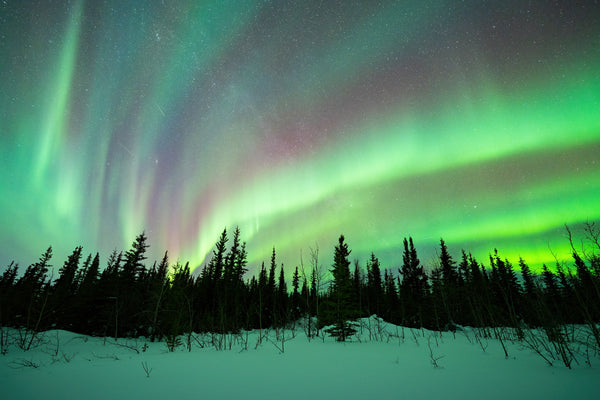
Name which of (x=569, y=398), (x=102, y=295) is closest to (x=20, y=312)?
(x=102, y=295)

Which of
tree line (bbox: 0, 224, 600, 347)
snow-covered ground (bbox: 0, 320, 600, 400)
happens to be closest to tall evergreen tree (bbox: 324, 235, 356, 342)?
tree line (bbox: 0, 224, 600, 347)

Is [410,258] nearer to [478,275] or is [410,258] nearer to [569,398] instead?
[478,275]

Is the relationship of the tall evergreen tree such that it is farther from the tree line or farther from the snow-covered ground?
the snow-covered ground

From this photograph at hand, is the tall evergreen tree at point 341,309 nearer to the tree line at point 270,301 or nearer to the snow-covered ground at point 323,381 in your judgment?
Answer: the tree line at point 270,301

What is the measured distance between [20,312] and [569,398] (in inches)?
2138

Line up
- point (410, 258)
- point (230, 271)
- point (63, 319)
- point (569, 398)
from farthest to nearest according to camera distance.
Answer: point (410, 258)
point (230, 271)
point (63, 319)
point (569, 398)

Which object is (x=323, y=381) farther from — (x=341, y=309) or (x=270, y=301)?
(x=270, y=301)

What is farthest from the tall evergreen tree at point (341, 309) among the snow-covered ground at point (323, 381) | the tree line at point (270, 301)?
the snow-covered ground at point (323, 381)

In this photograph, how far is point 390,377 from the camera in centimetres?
544

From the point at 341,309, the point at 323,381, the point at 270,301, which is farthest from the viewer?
the point at 270,301

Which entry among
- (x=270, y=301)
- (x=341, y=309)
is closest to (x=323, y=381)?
(x=341, y=309)

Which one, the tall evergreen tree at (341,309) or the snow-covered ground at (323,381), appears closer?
the snow-covered ground at (323,381)

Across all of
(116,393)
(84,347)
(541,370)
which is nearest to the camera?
(116,393)

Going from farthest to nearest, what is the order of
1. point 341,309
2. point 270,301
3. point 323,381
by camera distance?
point 270,301
point 341,309
point 323,381
